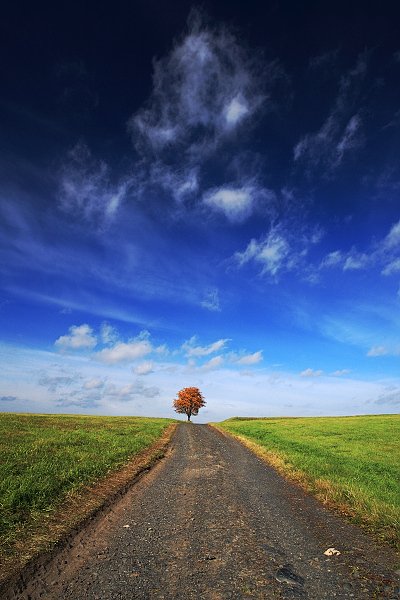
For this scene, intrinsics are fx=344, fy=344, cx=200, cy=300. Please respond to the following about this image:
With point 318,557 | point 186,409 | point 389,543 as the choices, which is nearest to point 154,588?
point 318,557

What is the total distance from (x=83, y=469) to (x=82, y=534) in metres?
6.18

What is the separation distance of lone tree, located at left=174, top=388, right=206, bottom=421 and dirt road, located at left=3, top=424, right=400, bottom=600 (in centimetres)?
10260

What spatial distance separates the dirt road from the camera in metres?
5.50

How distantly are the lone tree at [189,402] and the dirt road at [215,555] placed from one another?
337 feet

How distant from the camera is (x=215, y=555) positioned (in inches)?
264

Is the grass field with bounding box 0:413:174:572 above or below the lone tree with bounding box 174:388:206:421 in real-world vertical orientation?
below

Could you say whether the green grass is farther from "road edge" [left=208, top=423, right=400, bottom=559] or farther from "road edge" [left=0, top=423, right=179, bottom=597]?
"road edge" [left=208, top=423, right=400, bottom=559]

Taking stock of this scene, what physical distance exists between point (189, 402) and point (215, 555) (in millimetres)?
107294

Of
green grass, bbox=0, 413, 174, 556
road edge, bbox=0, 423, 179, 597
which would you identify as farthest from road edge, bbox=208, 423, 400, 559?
green grass, bbox=0, 413, 174, 556

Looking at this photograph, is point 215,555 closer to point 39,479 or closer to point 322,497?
point 322,497

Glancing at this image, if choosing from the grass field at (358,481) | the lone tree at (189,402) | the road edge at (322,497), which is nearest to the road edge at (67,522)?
the road edge at (322,497)

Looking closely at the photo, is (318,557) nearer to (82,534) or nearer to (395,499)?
(82,534)

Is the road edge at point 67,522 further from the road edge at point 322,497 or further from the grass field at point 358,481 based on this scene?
the grass field at point 358,481

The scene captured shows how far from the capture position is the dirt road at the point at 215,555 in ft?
18.1
